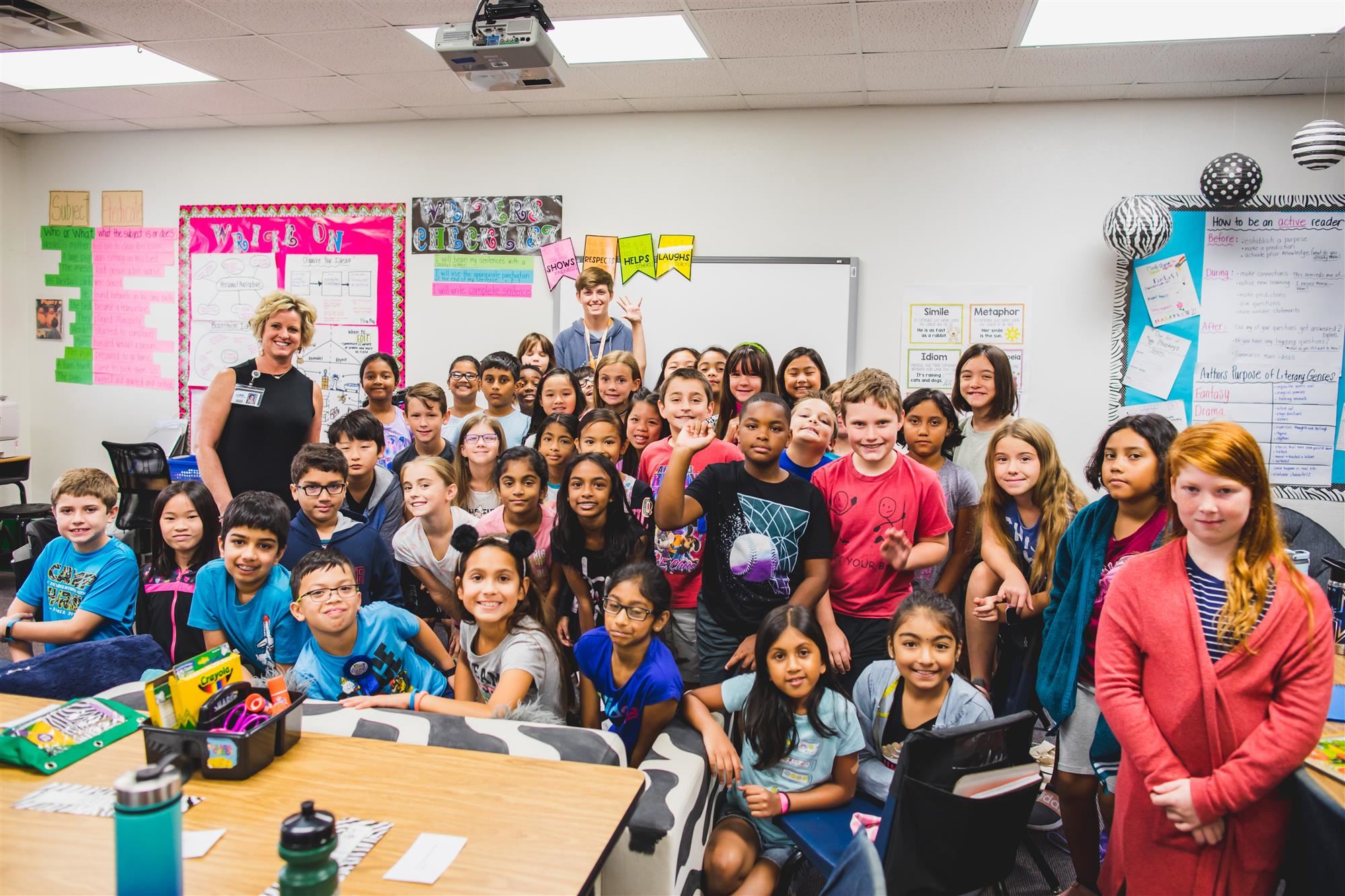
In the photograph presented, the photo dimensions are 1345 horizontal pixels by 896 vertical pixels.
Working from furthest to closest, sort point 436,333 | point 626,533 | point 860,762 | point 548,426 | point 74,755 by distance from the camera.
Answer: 1. point 436,333
2. point 548,426
3. point 626,533
4. point 860,762
5. point 74,755

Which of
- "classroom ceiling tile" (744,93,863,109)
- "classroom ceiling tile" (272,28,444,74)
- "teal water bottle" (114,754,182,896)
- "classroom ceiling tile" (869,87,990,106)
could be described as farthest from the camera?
"classroom ceiling tile" (744,93,863,109)

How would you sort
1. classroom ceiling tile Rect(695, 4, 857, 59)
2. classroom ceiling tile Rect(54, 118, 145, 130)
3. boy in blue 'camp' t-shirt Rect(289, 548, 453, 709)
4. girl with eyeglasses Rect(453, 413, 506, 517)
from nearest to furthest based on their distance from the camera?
boy in blue 'camp' t-shirt Rect(289, 548, 453, 709), girl with eyeglasses Rect(453, 413, 506, 517), classroom ceiling tile Rect(695, 4, 857, 59), classroom ceiling tile Rect(54, 118, 145, 130)

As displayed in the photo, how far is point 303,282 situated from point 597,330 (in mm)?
2082

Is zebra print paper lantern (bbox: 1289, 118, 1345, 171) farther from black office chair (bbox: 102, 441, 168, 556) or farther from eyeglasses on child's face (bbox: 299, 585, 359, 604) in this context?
black office chair (bbox: 102, 441, 168, 556)

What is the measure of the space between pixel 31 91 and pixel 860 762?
5360 mm

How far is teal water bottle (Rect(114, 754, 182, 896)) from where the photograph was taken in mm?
947

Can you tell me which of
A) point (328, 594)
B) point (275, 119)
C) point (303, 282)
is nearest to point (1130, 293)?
point (328, 594)

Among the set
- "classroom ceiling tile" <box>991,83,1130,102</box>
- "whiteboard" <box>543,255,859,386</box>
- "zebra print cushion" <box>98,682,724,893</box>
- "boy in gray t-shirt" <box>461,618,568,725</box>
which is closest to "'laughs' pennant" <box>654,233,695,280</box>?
"whiteboard" <box>543,255,859,386</box>

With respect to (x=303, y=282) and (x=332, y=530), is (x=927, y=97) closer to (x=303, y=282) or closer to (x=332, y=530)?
(x=332, y=530)

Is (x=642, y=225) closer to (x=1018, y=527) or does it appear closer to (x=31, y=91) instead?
(x=1018, y=527)

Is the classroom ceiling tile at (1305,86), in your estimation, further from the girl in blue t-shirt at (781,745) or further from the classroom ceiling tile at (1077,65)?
the girl in blue t-shirt at (781,745)

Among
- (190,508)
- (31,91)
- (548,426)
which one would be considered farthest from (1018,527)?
(31,91)

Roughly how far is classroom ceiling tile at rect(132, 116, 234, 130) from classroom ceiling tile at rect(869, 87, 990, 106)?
149 inches

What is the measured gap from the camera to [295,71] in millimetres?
4031
